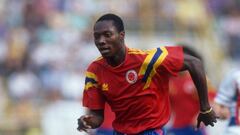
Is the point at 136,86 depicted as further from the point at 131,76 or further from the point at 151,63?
the point at 151,63

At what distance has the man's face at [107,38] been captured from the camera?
8641 mm

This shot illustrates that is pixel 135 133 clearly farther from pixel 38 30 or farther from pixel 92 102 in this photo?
pixel 38 30

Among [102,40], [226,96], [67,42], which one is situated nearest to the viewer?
[102,40]

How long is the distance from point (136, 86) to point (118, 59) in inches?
12.2

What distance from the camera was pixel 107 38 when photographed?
867 centimetres

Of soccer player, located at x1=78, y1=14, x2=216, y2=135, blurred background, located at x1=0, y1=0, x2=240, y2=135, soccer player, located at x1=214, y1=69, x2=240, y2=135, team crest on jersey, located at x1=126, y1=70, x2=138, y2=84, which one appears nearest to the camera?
soccer player, located at x1=78, y1=14, x2=216, y2=135

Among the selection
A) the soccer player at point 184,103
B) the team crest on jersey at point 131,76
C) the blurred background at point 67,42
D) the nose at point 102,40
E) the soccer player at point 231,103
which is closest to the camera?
the nose at point 102,40

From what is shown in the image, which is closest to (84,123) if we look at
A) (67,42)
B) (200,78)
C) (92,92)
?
(92,92)

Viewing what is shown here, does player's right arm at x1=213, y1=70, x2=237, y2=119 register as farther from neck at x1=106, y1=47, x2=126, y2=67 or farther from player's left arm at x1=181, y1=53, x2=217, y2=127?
neck at x1=106, y1=47, x2=126, y2=67

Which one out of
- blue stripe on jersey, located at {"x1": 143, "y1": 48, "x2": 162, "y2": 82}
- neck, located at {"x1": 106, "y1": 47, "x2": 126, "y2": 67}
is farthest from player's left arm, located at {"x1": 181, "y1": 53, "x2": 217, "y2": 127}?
neck, located at {"x1": 106, "y1": 47, "x2": 126, "y2": 67}

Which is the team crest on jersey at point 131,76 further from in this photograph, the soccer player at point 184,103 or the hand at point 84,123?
the soccer player at point 184,103

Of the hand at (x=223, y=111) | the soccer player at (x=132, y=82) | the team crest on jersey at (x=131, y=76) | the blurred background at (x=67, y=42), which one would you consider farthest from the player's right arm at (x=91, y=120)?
the blurred background at (x=67, y=42)

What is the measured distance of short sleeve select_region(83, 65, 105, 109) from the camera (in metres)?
9.01

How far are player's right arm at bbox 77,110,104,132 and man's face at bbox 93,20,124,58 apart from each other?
0.61 m
